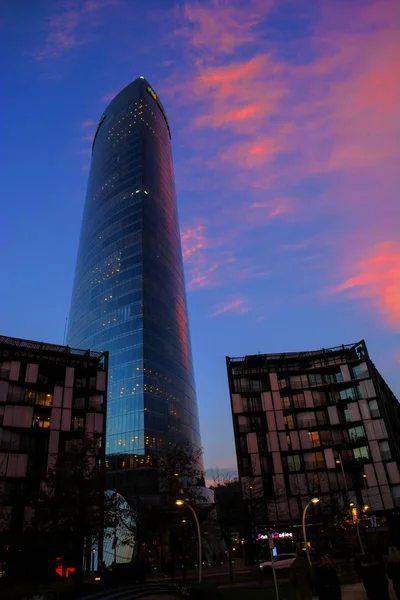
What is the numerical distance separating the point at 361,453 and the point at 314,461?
801 centimetres

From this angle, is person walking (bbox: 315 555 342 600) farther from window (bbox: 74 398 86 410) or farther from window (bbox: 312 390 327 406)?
window (bbox: 312 390 327 406)

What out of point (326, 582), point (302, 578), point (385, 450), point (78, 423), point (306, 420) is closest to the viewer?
point (326, 582)

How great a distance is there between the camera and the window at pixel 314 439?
7312 centimetres

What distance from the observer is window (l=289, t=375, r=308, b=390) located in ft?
258

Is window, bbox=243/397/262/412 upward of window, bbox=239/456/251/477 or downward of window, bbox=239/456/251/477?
upward

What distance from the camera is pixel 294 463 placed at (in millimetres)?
70688

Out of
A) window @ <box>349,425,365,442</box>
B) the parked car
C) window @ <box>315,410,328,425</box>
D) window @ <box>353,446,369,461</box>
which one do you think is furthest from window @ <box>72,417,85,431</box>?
window @ <box>353,446,369,461</box>

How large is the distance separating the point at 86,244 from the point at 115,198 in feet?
63.2

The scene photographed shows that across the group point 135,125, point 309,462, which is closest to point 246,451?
point 309,462

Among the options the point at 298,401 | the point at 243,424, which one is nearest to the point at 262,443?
the point at 243,424

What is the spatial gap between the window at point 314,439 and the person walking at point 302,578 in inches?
2492

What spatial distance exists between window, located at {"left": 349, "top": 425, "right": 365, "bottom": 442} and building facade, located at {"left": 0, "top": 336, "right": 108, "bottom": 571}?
40.9 metres

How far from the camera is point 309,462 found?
232 ft

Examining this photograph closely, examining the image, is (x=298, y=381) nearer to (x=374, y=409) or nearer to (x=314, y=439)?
(x=314, y=439)
